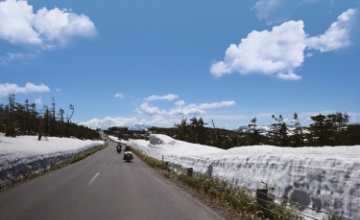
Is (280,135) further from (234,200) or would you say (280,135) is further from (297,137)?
(234,200)

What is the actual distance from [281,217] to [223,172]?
463cm

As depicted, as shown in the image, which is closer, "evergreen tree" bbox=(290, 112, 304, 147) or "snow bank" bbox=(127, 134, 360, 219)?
"snow bank" bbox=(127, 134, 360, 219)

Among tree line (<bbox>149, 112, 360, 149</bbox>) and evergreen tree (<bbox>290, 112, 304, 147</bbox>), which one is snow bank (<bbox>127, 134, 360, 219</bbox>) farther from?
evergreen tree (<bbox>290, 112, 304, 147</bbox>)

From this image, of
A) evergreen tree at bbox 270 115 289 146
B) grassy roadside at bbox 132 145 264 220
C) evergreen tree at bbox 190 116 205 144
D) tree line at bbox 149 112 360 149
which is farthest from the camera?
evergreen tree at bbox 190 116 205 144

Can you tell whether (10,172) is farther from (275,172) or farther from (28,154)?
(275,172)

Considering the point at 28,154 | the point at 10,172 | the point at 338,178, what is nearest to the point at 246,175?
the point at 338,178

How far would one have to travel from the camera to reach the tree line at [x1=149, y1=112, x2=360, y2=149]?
115ft

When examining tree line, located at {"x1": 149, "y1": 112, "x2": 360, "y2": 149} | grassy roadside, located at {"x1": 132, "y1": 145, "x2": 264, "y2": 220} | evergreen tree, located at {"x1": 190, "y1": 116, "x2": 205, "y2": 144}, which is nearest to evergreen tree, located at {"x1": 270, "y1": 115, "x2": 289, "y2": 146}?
tree line, located at {"x1": 149, "y1": 112, "x2": 360, "y2": 149}

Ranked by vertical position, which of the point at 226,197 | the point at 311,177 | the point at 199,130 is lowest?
the point at 226,197

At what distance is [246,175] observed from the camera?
9.02m

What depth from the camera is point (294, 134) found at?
166ft

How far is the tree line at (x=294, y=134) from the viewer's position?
35000 millimetres

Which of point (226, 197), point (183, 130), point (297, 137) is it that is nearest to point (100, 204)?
point (226, 197)

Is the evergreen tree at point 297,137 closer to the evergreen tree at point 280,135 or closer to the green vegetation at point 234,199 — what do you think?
the evergreen tree at point 280,135
